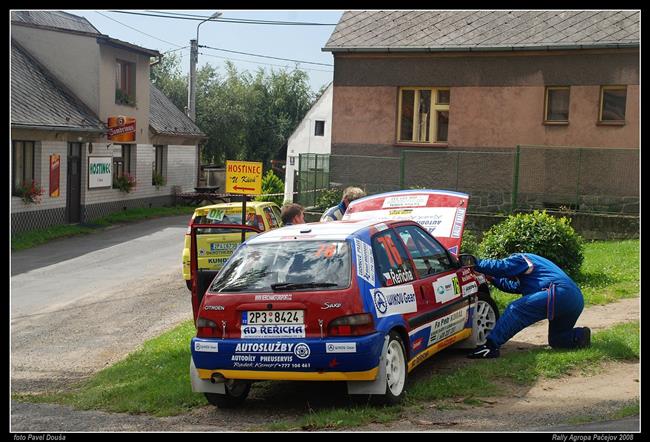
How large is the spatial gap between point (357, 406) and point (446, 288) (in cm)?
187

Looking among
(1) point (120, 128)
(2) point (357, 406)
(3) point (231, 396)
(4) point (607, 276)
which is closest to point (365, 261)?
(2) point (357, 406)

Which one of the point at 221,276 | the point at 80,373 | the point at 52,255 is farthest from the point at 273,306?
the point at 52,255

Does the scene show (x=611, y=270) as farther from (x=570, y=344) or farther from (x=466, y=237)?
(x=570, y=344)

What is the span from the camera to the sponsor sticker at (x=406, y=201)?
1231 cm

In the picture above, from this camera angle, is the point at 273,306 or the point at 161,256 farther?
the point at 161,256

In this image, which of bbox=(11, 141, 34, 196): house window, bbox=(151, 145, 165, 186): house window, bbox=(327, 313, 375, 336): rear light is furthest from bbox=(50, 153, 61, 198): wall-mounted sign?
bbox=(327, 313, 375, 336): rear light

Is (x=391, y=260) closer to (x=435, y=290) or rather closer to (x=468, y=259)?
(x=435, y=290)

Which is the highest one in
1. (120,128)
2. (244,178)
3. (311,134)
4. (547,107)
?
(547,107)

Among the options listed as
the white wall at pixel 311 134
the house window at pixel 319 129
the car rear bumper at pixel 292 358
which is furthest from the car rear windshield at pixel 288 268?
the house window at pixel 319 129

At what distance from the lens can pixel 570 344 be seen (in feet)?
30.4

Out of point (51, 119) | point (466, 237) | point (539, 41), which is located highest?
point (539, 41)

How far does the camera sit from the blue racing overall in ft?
30.0

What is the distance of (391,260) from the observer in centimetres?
815
